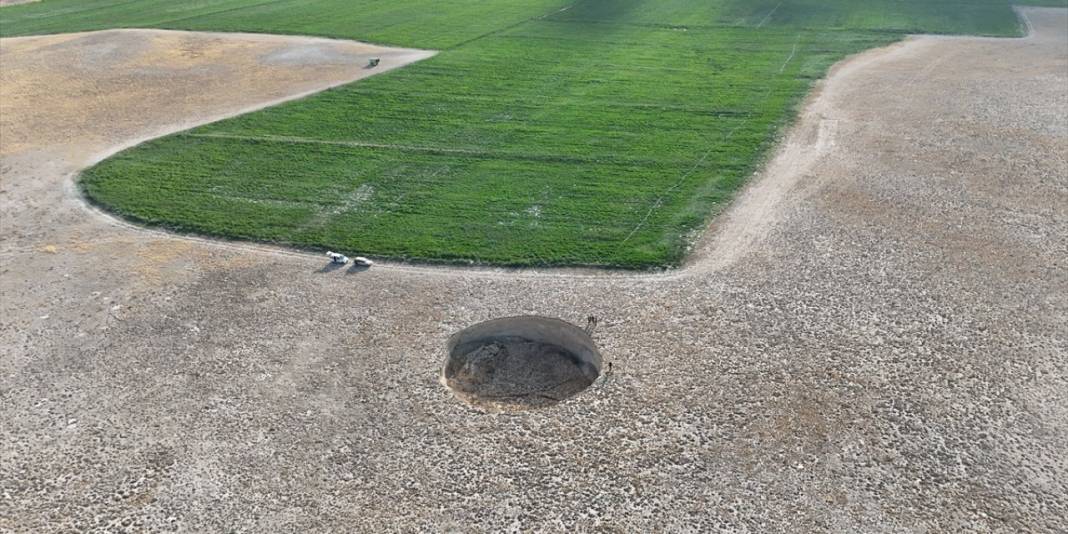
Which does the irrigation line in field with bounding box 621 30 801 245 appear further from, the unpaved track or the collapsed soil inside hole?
the collapsed soil inside hole

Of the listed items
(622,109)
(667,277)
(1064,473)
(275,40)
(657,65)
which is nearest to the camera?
(1064,473)

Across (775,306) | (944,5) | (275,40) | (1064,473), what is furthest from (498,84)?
(944,5)

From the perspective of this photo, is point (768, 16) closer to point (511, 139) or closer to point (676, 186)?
point (511, 139)

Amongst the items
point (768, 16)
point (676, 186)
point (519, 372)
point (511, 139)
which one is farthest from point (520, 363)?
point (768, 16)

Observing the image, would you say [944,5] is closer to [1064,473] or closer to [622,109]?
[622,109]

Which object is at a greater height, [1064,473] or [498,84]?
[498,84]

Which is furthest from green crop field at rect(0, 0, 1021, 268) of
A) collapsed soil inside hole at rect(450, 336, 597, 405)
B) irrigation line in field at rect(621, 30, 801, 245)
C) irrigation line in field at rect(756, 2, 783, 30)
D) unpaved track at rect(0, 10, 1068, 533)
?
collapsed soil inside hole at rect(450, 336, 597, 405)
